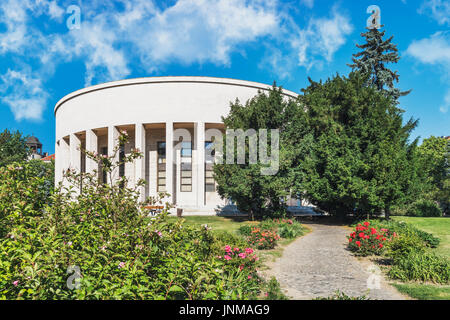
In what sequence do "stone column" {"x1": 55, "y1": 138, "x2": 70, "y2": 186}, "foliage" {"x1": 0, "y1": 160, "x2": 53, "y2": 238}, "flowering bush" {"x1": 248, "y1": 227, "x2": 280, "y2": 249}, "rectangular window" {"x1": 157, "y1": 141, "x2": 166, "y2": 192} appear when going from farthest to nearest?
"stone column" {"x1": 55, "y1": 138, "x2": 70, "y2": 186} < "rectangular window" {"x1": 157, "y1": 141, "x2": 166, "y2": 192} < "flowering bush" {"x1": 248, "y1": 227, "x2": 280, "y2": 249} < "foliage" {"x1": 0, "y1": 160, "x2": 53, "y2": 238}

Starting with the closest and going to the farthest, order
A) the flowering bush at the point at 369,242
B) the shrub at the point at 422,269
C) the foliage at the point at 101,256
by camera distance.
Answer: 1. the foliage at the point at 101,256
2. the shrub at the point at 422,269
3. the flowering bush at the point at 369,242

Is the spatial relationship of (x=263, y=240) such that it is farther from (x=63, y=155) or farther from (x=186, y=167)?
(x=63, y=155)

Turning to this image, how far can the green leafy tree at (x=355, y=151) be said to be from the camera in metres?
14.2

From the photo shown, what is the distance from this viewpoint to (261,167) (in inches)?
593

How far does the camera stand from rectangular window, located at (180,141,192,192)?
27.4 m

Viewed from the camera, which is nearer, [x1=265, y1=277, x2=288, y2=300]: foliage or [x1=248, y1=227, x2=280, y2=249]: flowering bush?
[x1=265, y1=277, x2=288, y2=300]: foliage

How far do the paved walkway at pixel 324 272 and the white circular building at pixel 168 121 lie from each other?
46.8ft

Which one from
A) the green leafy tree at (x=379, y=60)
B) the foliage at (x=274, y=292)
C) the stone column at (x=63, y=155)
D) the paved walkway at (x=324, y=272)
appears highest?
the green leafy tree at (x=379, y=60)

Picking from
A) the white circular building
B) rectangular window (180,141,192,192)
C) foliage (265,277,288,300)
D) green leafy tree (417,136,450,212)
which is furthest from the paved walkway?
rectangular window (180,141,192,192)

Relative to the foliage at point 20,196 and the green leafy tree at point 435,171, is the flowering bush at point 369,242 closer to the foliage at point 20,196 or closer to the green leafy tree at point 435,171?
the green leafy tree at point 435,171

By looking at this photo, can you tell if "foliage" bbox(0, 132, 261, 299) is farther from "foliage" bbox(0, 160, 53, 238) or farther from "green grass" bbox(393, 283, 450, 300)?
"green grass" bbox(393, 283, 450, 300)

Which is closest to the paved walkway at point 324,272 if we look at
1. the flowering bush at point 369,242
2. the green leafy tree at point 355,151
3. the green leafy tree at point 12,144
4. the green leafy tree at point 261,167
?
the flowering bush at point 369,242

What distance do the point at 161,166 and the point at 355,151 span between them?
19.2 m
